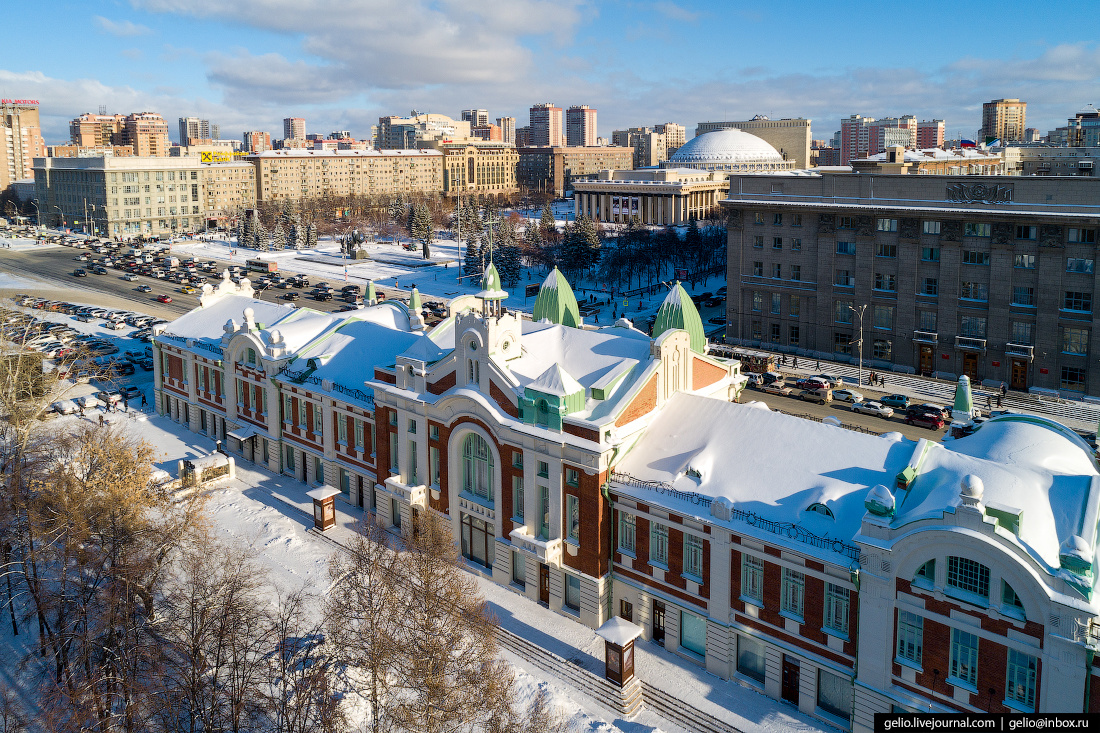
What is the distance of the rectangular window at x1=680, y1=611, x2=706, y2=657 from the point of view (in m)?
34.5

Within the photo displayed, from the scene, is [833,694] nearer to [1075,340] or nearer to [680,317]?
[680,317]

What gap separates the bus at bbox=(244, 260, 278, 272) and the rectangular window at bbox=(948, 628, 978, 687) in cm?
12803

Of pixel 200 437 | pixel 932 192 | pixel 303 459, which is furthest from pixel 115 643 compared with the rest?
pixel 932 192

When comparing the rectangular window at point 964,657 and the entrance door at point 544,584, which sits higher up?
the rectangular window at point 964,657

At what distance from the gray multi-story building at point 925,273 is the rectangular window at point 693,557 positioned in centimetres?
4902

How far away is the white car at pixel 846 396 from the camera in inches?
2638

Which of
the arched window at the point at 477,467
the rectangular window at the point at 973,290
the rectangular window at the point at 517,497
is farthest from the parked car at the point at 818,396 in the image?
the rectangular window at the point at 517,497

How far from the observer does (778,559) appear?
30.9 metres

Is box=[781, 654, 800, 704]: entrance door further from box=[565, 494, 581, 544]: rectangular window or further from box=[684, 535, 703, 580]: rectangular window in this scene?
box=[565, 494, 581, 544]: rectangular window

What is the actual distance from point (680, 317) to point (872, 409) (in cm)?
2601

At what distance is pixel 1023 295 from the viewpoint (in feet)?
227

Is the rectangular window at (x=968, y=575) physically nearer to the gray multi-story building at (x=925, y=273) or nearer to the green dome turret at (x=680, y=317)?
the green dome turret at (x=680, y=317)

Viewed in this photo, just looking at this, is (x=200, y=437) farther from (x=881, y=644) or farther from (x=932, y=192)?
(x=932, y=192)

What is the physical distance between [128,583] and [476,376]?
16922 millimetres
